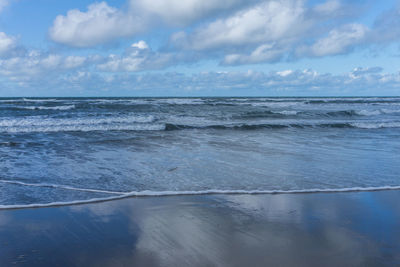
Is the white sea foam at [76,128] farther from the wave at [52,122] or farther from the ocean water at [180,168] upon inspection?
the ocean water at [180,168]

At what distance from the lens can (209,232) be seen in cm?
347

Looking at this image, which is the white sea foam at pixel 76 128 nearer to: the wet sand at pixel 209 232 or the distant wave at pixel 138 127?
the distant wave at pixel 138 127

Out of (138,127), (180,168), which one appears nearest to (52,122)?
(138,127)

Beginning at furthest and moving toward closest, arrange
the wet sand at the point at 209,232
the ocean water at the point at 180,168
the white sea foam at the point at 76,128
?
1. the white sea foam at the point at 76,128
2. the ocean water at the point at 180,168
3. the wet sand at the point at 209,232

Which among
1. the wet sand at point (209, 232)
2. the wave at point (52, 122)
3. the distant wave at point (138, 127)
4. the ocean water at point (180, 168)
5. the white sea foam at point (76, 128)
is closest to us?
the wet sand at point (209, 232)

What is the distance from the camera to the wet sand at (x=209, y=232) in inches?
114

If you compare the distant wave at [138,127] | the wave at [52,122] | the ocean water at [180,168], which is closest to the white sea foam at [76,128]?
the distant wave at [138,127]

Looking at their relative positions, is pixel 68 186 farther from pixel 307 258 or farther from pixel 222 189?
pixel 307 258

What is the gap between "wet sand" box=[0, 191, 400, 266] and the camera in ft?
9.52

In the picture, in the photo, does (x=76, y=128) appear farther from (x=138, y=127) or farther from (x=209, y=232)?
(x=209, y=232)

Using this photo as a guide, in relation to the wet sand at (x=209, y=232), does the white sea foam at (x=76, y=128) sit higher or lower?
higher

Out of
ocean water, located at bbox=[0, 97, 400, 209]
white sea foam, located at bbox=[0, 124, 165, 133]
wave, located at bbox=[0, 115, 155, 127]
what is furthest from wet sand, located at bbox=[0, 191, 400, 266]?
wave, located at bbox=[0, 115, 155, 127]

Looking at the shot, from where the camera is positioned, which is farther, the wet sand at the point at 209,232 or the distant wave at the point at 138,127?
the distant wave at the point at 138,127

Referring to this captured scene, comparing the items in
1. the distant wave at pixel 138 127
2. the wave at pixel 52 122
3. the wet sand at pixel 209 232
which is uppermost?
the wave at pixel 52 122
